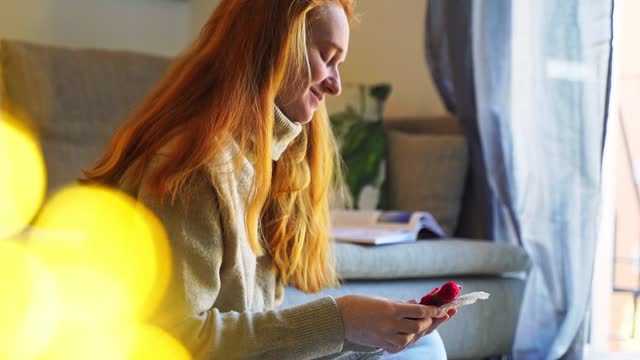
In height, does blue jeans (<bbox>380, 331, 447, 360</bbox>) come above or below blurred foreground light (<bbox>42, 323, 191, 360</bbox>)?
below

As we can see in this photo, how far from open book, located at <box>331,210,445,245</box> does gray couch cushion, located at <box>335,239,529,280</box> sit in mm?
25

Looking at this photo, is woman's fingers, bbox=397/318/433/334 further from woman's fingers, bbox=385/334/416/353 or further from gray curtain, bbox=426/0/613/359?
gray curtain, bbox=426/0/613/359

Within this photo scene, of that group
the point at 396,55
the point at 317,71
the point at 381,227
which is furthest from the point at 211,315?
the point at 396,55

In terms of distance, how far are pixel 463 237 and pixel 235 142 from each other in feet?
4.59

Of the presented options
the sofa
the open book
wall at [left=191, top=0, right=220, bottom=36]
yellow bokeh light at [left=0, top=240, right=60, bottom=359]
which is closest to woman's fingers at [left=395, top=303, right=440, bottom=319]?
yellow bokeh light at [left=0, top=240, right=60, bottom=359]

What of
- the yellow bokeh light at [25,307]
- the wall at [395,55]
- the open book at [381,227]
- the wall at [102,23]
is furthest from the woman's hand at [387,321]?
→ the wall at [102,23]

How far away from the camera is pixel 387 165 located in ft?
8.28

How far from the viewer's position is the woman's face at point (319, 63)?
115 cm

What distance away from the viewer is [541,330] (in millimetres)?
2049

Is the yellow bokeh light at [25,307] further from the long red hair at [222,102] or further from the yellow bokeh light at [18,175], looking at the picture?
the yellow bokeh light at [18,175]

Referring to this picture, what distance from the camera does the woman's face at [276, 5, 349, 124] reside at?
1.15 m

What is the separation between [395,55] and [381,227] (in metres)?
1.02

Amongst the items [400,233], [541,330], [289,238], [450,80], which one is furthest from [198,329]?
[450,80]

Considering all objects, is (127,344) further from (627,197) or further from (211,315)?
(627,197)
